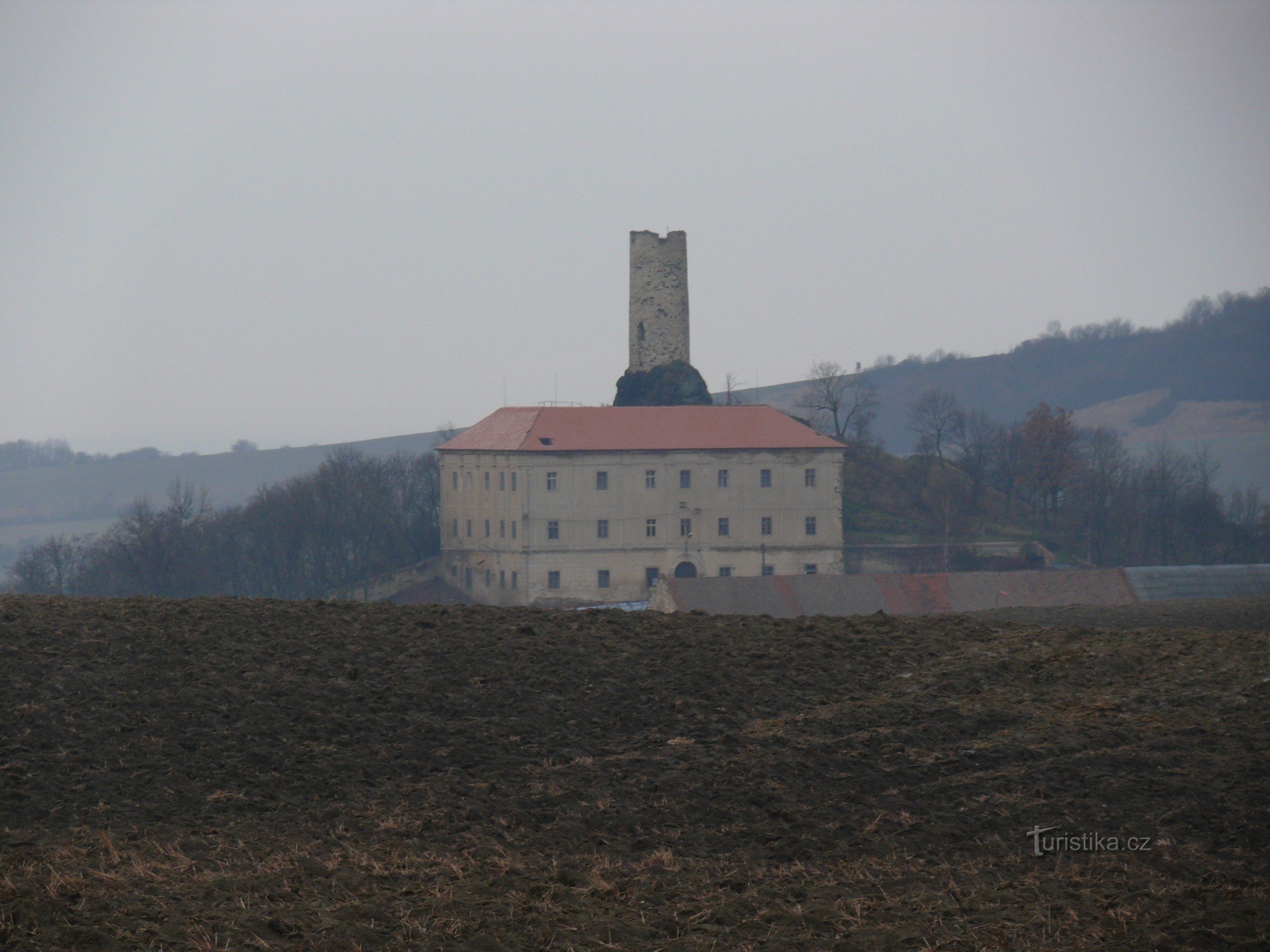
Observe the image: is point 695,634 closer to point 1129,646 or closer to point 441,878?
point 1129,646

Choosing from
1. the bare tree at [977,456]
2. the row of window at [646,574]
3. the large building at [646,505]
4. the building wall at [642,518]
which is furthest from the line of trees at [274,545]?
the bare tree at [977,456]

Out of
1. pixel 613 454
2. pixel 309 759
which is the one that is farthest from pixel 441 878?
pixel 613 454

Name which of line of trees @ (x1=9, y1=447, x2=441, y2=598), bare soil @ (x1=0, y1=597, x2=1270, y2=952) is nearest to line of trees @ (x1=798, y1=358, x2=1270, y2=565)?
line of trees @ (x1=9, y1=447, x2=441, y2=598)

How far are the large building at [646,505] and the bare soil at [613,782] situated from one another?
5434 centimetres

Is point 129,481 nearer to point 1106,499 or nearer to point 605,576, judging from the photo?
point 605,576

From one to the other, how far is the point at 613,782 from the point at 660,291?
205 ft

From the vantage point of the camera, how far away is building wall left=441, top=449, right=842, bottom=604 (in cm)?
6912

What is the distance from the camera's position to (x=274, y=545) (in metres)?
78.2

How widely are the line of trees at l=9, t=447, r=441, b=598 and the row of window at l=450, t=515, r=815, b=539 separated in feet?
28.1

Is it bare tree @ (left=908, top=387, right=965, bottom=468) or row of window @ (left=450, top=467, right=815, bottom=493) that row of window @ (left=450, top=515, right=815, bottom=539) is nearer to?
row of window @ (left=450, top=467, right=815, bottom=493)

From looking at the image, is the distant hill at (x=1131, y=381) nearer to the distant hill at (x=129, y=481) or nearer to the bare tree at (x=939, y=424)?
the bare tree at (x=939, y=424)

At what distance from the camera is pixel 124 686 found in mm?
11875

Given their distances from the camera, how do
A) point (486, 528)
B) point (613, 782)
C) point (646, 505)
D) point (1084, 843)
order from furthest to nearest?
point (486, 528) → point (646, 505) → point (613, 782) → point (1084, 843)

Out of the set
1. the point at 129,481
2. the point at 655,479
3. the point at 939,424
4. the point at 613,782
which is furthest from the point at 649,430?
the point at 129,481
